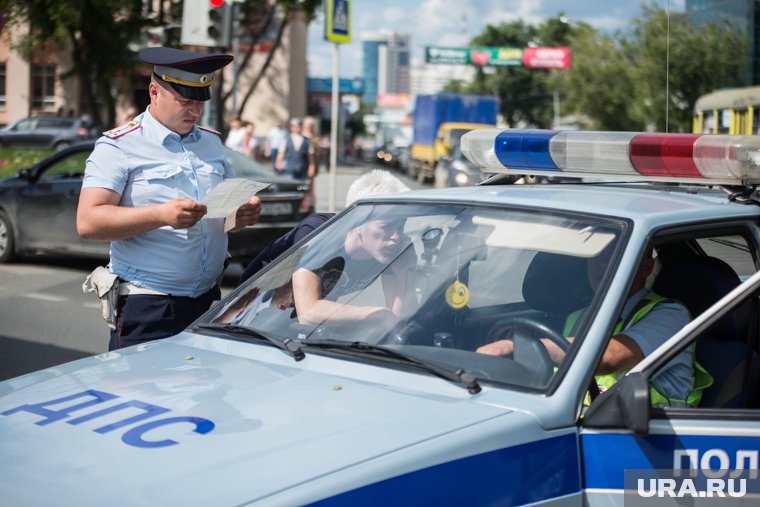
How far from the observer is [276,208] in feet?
35.7

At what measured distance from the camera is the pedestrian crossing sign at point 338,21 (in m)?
13.2

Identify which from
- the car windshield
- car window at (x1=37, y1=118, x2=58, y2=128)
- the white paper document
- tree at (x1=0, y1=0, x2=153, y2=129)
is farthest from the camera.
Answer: car window at (x1=37, y1=118, x2=58, y2=128)

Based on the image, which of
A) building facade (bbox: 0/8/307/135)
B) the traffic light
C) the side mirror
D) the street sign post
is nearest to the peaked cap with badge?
the side mirror

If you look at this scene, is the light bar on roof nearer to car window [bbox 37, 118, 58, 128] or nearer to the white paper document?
the white paper document

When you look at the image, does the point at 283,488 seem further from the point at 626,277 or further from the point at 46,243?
the point at 46,243

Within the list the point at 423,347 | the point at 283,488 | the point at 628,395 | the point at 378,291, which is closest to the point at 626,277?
the point at 628,395

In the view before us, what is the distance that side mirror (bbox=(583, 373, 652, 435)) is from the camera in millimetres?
2434

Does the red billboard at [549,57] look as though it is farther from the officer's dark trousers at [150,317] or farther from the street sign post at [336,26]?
the officer's dark trousers at [150,317]

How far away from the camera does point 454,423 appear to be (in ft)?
7.93

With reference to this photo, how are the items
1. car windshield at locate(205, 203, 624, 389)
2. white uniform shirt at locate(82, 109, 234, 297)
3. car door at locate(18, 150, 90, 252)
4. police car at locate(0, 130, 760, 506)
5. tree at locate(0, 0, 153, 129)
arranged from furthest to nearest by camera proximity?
tree at locate(0, 0, 153, 129), car door at locate(18, 150, 90, 252), white uniform shirt at locate(82, 109, 234, 297), car windshield at locate(205, 203, 624, 389), police car at locate(0, 130, 760, 506)

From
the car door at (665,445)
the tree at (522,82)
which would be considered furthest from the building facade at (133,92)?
the car door at (665,445)

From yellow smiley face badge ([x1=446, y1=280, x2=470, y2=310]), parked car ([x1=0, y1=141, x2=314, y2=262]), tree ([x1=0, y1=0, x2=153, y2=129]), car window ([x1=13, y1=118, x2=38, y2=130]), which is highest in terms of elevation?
tree ([x1=0, y1=0, x2=153, y2=129])

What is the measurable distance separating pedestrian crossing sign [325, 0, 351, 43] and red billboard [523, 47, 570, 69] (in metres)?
51.6

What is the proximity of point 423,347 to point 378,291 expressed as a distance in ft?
1.21
